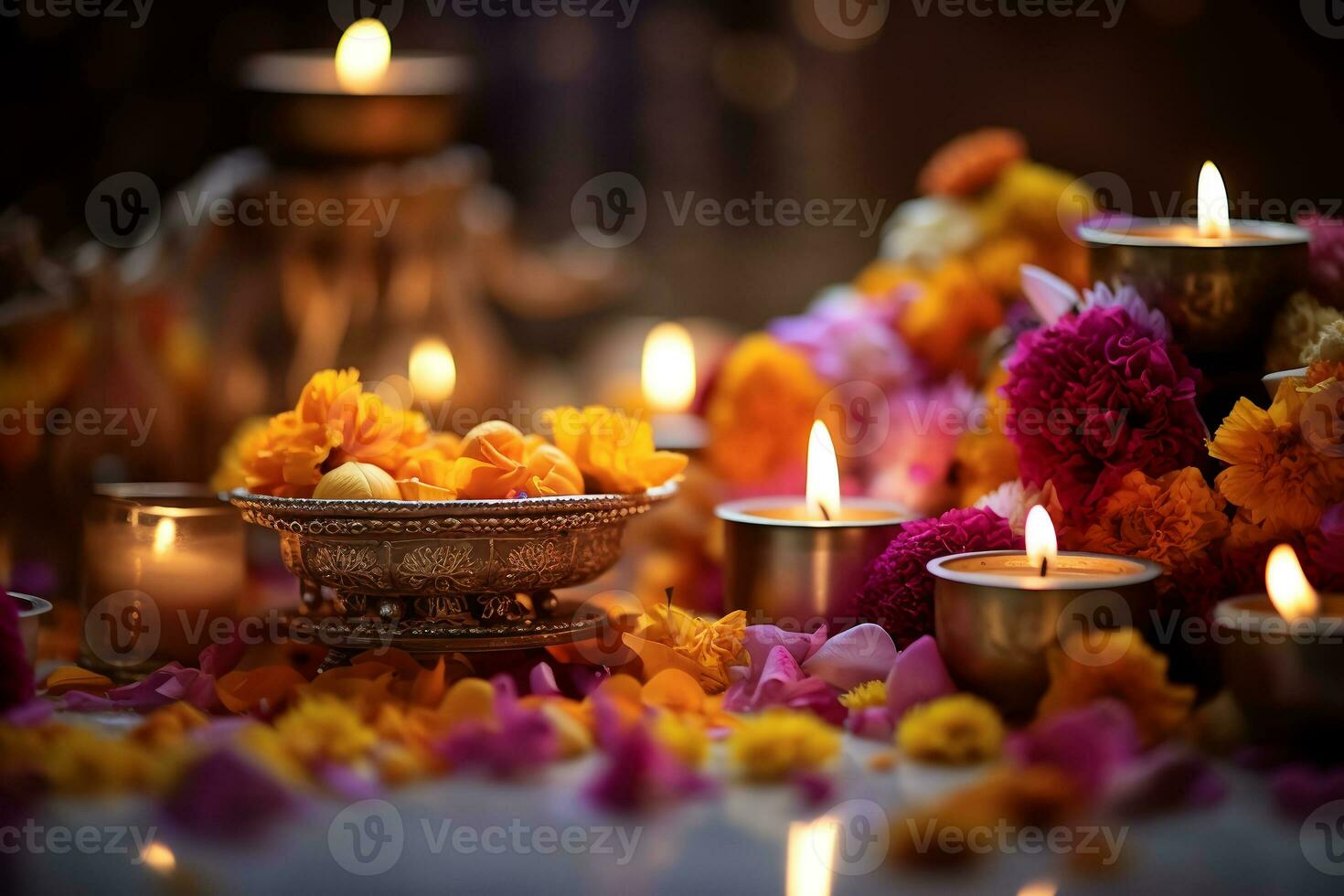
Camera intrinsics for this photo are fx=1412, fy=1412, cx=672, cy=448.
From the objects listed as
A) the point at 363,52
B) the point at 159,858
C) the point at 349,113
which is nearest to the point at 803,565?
the point at 159,858

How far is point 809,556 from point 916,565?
77 mm

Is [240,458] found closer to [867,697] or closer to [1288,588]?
[867,697]

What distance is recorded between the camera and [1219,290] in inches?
35.1

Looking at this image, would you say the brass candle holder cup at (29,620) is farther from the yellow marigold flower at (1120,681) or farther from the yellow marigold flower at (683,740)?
the yellow marigold flower at (1120,681)

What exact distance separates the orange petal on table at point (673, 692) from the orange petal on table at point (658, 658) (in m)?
0.02

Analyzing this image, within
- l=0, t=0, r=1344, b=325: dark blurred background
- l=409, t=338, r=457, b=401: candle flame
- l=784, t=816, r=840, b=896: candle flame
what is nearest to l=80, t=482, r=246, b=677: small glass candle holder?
l=409, t=338, r=457, b=401: candle flame

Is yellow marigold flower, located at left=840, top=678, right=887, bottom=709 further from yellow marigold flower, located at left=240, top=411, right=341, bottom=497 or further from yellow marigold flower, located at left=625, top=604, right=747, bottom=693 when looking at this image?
yellow marigold flower, located at left=240, top=411, right=341, bottom=497

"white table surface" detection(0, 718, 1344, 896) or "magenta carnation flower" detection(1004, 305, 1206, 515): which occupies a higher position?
"magenta carnation flower" detection(1004, 305, 1206, 515)

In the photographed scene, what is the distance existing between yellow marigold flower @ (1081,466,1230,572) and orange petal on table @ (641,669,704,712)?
0.27 meters

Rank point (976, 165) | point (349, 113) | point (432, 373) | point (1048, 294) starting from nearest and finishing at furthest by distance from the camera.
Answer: point (1048, 294)
point (432, 373)
point (976, 165)
point (349, 113)

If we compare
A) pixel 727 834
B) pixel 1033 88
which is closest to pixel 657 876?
pixel 727 834

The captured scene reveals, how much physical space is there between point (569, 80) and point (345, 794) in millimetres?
1841

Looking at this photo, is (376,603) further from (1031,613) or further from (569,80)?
(569,80)

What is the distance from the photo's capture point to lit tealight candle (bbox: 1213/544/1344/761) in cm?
71
